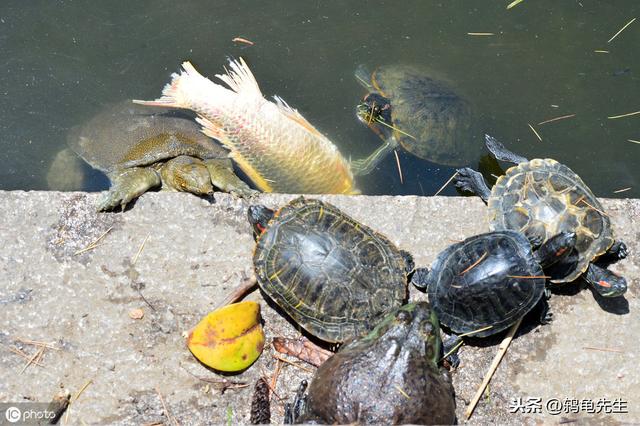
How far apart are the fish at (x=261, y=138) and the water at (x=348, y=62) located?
0.97 ft

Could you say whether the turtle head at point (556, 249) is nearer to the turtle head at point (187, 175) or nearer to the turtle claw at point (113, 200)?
the turtle head at point (187, 175)

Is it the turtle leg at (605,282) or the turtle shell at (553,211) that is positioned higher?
the turtle shell at (553,211)

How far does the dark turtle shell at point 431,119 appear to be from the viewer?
14.6 feet

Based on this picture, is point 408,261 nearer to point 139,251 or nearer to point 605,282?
point 605,282

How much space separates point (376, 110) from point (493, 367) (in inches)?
82.9

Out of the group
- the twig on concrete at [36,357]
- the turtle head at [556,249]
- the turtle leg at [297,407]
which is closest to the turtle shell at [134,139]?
the twig on concrete at [36,357]

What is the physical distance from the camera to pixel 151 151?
13.6ft

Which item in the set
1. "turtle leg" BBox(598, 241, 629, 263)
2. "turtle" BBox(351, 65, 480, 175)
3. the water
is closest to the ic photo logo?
the water

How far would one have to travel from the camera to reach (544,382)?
11.3ft

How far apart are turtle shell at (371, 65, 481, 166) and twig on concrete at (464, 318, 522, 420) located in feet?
4.79

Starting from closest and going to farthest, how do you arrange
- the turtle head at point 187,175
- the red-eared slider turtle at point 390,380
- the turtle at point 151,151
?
the red-eared slider turtle at point 390,380 < the turtle head at point 187,175 < the turtle at point 151,151

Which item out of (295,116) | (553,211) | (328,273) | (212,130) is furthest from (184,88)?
(553,211)

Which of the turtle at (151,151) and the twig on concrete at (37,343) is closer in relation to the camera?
the twig on concrete at (37,343)

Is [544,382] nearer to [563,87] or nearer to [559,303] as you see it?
[559,303]
